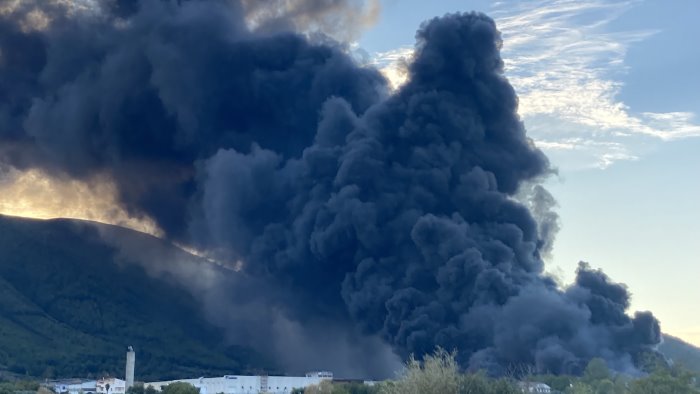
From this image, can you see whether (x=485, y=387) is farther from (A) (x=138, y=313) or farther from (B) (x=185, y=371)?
(A) (x=138, y=313)

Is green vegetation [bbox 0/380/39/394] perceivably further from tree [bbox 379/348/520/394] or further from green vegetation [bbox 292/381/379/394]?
tree [bbox 379/348/520/394]

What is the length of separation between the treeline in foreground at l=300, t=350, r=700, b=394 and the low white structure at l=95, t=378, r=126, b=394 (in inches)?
979

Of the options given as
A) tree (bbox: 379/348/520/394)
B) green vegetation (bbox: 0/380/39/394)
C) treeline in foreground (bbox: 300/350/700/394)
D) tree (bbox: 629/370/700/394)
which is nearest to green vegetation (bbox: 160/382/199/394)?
treeline in foreground (bbox: 300/350/700/394)

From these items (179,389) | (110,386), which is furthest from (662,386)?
(110,386)

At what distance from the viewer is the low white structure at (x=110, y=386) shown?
10463cm

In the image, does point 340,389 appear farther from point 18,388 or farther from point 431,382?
point 431,382

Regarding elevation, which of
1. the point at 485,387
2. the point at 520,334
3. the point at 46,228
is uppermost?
the point at 46,228

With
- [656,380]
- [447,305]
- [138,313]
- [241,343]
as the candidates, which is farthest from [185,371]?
[656,380]

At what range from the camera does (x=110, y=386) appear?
10688 centimetres

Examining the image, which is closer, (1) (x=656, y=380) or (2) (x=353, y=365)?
(1) (x=656, y=380)

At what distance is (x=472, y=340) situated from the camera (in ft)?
315

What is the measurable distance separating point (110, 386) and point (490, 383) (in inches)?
2362

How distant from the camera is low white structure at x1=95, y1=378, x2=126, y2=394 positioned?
10463 centimetres

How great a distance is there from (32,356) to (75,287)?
28.0 m
